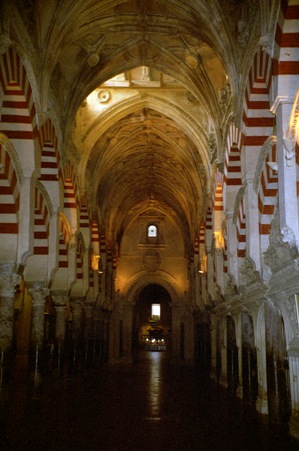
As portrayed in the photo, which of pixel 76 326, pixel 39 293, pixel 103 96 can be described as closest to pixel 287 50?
pixel 39 293

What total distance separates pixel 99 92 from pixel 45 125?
5700mm

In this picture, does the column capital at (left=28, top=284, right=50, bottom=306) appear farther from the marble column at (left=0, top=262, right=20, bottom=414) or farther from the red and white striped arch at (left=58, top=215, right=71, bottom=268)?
the red and white striped arch at (left=58, top=215, right=71, bottom=268)

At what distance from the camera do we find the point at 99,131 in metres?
15.5

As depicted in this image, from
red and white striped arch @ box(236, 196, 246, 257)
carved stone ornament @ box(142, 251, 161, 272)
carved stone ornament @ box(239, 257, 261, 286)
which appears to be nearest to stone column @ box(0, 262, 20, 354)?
carved stone ornament @ box(239, 257, 261, 286)

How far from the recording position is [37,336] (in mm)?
10500

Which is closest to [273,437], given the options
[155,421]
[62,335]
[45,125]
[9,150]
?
[155,421]

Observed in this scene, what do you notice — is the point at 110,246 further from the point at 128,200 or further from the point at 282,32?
the point at 282,32

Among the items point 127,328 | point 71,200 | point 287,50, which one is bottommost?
point 127,328

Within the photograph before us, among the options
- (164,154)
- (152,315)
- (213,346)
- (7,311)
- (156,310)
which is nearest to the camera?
(7,311)

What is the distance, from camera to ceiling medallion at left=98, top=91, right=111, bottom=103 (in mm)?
15469

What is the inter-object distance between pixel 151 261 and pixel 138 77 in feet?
46.0

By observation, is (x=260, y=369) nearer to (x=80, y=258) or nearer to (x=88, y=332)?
(x=80, y=258)

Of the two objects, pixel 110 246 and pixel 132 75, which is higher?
pixel 132 75

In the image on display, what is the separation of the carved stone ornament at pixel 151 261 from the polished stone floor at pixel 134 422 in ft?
54.3
